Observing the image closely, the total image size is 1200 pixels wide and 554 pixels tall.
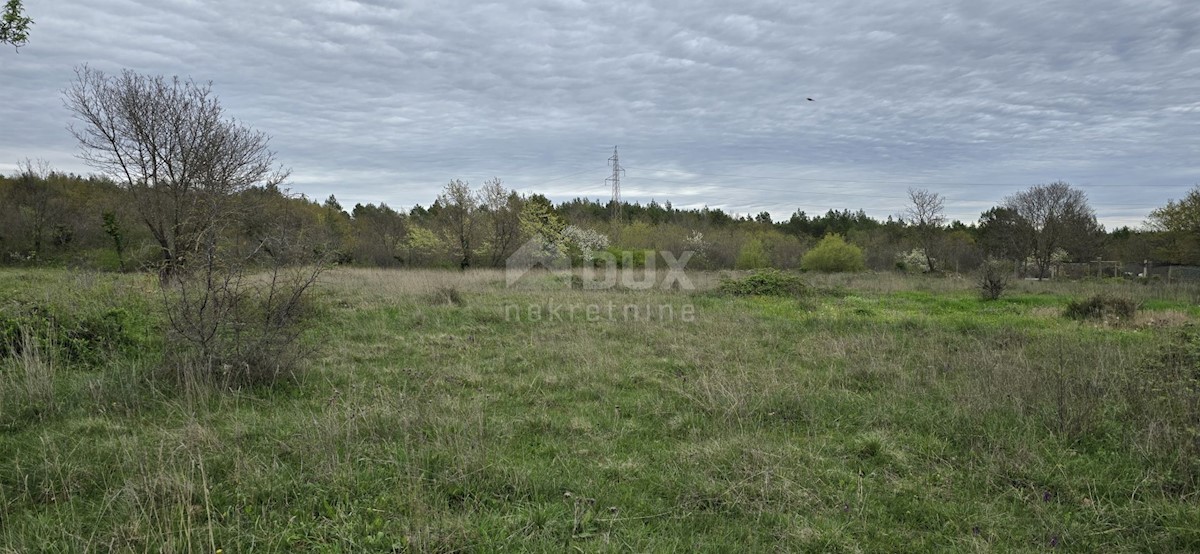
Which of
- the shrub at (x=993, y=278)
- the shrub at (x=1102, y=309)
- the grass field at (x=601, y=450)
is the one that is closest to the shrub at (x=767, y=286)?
the shrub at (x=993, y=278)

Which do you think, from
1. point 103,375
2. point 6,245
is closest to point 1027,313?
point 103,375

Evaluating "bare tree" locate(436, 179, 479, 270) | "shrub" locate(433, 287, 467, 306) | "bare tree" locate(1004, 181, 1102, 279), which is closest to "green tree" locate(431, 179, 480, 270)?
"bare tree" locate(436, 179, 479, 270)

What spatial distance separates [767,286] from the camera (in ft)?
52.7

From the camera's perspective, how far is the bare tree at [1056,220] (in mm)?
32656

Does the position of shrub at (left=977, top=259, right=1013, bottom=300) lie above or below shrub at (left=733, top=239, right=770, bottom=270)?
below

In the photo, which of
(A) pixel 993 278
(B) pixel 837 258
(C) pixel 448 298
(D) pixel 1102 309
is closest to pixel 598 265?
(B) pixel 837 258

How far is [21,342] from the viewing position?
6.12 meters

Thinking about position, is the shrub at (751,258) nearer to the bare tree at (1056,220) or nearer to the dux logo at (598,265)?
the dux logo at (598,265)

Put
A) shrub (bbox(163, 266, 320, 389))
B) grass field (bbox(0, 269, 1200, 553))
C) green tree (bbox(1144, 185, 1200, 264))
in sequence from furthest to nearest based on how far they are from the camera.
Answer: green tree (bbox(1144, 185, 1200, 264))
shrub (bbox(163, 266, 320, 389))
grass field (bbox(0, 269, 1200, 553))

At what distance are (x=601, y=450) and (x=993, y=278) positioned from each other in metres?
15.2

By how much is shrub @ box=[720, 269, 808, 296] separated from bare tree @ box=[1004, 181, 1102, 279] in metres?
24.3

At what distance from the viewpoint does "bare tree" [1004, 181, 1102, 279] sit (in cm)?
3266

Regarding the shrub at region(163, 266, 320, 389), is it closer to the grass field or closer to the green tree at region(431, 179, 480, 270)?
the grass field

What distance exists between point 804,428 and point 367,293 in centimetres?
1156
